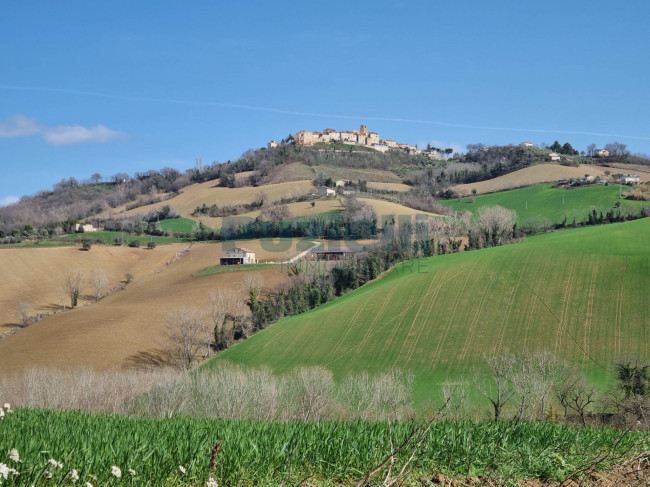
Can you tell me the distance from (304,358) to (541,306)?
74.5 ft

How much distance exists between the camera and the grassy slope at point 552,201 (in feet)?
379

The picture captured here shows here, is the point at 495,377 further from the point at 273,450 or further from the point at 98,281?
the point at 98,281

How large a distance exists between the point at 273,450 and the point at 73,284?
294 ft

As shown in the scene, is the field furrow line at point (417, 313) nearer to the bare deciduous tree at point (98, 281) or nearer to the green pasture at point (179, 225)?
the bare deciduous tree at point (98, 281)

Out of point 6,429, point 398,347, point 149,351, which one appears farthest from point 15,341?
A: point 6,429

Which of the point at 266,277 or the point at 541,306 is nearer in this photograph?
the point at 541,306

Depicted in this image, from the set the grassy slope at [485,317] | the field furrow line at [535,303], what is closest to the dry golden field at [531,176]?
the grassy slope at [485,317]

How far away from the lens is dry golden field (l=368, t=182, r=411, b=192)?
171750mm

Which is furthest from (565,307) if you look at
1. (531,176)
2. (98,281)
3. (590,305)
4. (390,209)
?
(531,176)

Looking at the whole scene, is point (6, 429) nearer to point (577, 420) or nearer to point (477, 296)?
point (577, 420)

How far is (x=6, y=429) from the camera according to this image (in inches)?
343

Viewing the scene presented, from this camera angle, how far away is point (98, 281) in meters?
95.1

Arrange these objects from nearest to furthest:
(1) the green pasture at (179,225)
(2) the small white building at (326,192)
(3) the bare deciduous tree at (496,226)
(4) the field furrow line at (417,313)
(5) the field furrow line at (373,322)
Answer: (4) the field furrow line at (417,313) → (5) the field furrow line at (373,322) → (3) the bare deciduous tree at (496,226) → (1) the green pasture at (179,225) → (2) the small white building at (326,192)

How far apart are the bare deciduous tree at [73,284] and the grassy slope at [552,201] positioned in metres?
78.3
